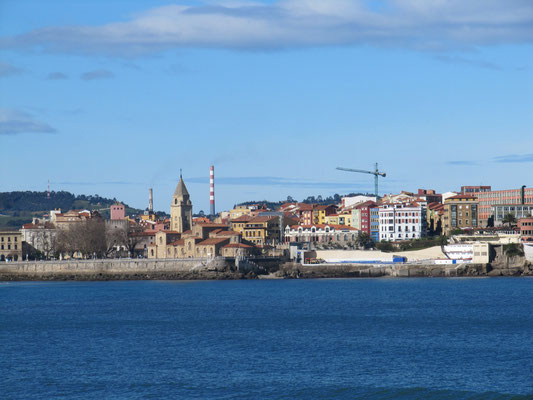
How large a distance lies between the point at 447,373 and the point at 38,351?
1618 centimetres

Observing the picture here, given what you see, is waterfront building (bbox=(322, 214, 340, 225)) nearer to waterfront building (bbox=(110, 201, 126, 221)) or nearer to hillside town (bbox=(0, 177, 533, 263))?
hillside town (bbox=(0, 177, 533, 263))

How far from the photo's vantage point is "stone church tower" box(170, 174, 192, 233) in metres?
109

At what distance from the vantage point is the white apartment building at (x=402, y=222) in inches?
4498

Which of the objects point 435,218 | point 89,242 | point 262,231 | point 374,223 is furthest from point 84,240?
point 435,218

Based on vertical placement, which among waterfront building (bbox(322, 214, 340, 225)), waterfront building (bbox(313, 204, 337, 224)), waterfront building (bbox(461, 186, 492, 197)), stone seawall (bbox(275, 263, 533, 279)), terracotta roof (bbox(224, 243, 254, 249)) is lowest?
stone seawall (bbox(275, 263, 533, 279))

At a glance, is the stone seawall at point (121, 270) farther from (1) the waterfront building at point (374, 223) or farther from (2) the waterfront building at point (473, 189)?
(2) the waterfront building at point (473, 189)

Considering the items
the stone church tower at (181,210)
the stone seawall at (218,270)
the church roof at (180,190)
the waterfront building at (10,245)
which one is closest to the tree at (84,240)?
the waterfront building at (10,245)

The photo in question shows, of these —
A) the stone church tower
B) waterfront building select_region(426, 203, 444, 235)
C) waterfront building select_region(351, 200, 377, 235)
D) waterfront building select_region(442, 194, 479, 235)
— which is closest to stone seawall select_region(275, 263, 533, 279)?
the stone church tower

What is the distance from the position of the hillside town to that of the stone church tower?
0.11 meters

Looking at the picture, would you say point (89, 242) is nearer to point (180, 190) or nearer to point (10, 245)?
point (10, 245)

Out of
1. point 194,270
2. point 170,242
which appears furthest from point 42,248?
point 194,270

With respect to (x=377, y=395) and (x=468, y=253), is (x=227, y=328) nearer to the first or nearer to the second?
(x=377, y=395)

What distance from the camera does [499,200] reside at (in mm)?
119250

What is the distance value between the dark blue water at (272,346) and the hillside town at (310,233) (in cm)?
2761
